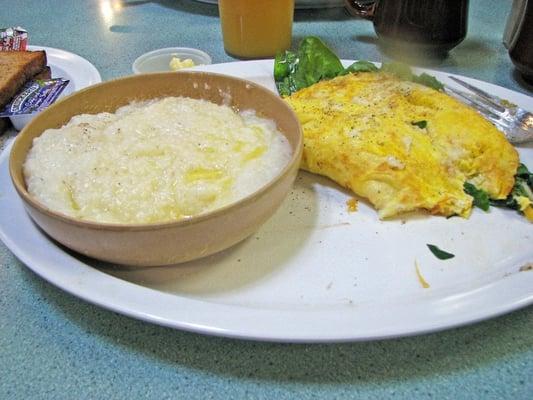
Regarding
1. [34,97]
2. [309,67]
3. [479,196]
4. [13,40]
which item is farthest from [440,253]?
[13,40]

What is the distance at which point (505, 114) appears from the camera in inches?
53.2

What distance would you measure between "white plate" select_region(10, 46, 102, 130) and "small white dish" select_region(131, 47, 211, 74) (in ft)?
0.59

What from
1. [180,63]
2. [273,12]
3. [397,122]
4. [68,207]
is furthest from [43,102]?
[397,122]

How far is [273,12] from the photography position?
189 cm

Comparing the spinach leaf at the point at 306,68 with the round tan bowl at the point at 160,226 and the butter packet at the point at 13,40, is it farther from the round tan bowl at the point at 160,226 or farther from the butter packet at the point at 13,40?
the butter packet at the point at 13,40

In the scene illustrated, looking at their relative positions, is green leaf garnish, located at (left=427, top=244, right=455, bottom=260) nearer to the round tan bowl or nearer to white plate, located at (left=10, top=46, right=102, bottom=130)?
the round tan bowl

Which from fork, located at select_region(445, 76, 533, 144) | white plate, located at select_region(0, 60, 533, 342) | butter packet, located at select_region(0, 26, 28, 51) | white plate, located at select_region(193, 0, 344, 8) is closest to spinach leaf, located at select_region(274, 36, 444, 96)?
fork, located at select_region(445, 76, 533, 144)

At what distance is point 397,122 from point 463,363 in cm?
65

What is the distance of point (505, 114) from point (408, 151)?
1.28 feet

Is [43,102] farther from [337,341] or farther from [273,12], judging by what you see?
[337,341]

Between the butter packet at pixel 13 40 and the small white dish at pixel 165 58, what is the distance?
1.69 ft

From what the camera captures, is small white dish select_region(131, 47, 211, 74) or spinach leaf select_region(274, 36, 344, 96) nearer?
spinach leaf select_region(274, 36, 344, 96)

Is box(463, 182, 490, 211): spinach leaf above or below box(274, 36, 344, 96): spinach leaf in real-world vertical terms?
below

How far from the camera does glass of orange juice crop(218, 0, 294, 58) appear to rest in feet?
6.15
